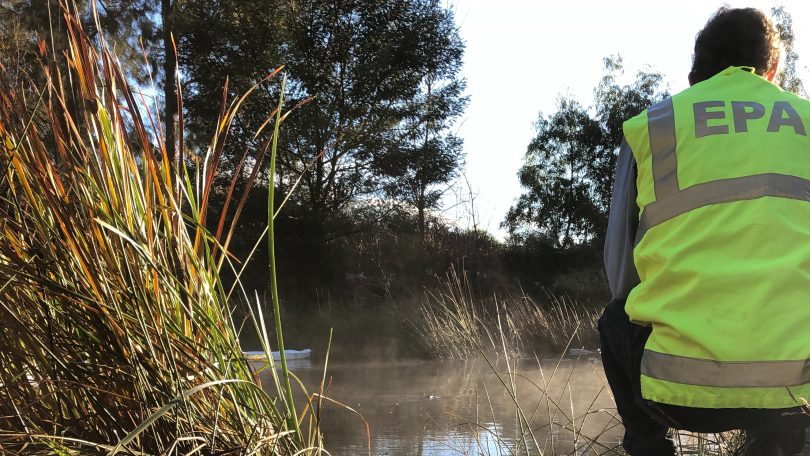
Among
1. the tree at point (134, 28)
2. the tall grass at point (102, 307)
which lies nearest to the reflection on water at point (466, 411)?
the tall grass at point (102, 307)

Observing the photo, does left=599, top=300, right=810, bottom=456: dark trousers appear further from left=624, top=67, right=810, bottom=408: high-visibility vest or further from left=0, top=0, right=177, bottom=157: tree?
left=0, top=0, right=177, bottom=157: tree

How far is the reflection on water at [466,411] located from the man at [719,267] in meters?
0.66

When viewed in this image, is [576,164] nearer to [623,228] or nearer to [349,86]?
[349,86]

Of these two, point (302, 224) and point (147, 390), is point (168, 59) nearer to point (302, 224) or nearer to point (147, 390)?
point (302, 224)

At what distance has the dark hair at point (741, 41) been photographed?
5.43 ft

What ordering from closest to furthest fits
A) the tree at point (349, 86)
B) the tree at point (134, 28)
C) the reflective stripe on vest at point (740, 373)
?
the reflective stripe on vest at point (740, 373), the tree at point (134, 28), the tree at point (349, 86)

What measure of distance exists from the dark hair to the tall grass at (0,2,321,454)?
1150 millimetres

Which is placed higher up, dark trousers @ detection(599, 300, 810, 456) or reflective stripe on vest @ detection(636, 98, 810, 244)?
reflective stripe on vest @ detection(636, 98, 810, 244)

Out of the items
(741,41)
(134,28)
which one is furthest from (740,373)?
(134,28)

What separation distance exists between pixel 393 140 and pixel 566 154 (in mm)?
7527

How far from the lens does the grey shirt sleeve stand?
1618mm

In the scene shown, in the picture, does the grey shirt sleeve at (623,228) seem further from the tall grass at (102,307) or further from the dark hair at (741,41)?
the tall grass at (102,307)

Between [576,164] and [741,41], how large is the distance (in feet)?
69.9

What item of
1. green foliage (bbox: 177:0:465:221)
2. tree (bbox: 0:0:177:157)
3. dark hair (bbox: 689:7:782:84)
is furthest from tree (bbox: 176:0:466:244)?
dark hair (bbox: 689:7:782:84)
